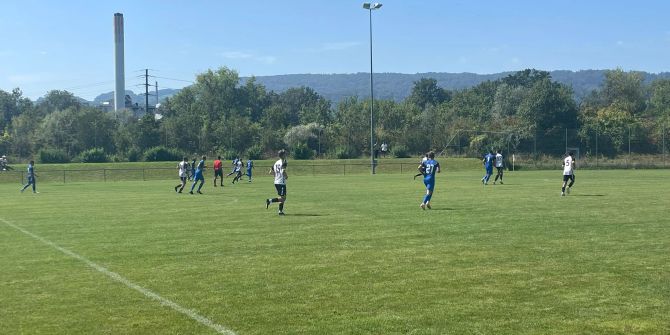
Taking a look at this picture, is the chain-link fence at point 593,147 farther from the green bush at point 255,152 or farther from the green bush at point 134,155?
the green bush at point 134,155

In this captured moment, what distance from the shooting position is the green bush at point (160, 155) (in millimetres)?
74438

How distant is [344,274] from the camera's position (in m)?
9.73

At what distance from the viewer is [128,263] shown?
36.1ft

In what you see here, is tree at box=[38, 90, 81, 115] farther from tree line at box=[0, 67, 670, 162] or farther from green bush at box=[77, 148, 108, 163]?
green bush at box=[77, 148, 108, 163]

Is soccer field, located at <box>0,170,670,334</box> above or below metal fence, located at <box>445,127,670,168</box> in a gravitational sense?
below

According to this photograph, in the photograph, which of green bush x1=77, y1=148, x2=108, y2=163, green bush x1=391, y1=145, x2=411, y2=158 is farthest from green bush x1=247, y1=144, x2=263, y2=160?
green bush x1=77, y1=148, x2=108, y2=163

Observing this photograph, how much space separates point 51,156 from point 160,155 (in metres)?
11.6

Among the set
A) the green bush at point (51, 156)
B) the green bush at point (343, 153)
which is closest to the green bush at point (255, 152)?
the green bush at point (343, 153)

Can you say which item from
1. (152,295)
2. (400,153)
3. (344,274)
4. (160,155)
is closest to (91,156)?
(160,155)

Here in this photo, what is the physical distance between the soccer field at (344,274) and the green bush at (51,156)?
58.2m

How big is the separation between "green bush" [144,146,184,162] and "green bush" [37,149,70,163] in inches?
345

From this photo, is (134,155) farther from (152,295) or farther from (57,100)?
(57,100)

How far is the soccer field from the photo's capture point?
718cm

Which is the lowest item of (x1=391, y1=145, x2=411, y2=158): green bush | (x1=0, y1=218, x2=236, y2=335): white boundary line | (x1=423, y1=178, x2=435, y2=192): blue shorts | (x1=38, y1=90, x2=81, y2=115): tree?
(x1=0, y1=218, x2=236, y2=335): white boundary line
